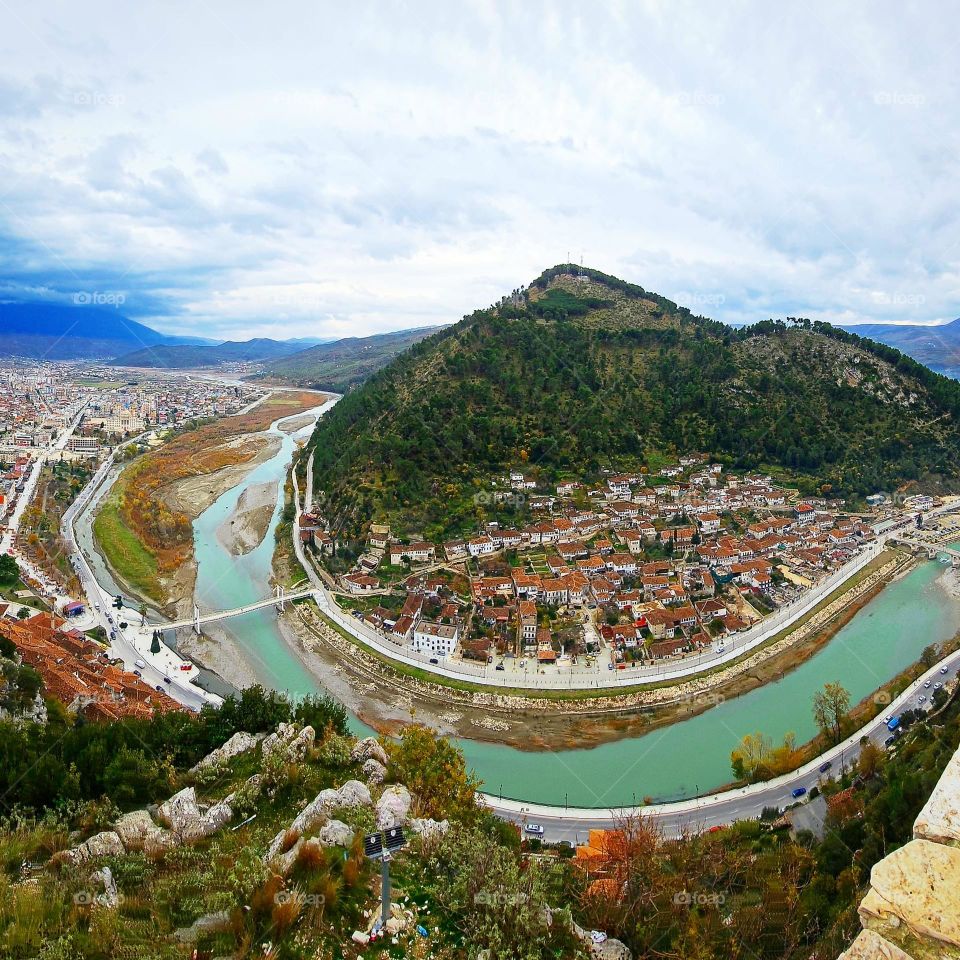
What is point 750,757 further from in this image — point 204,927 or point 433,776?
point 204,927

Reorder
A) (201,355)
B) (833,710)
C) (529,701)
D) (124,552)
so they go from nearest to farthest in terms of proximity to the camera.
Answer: (833,710), (529,701), (124,552), (201,355)

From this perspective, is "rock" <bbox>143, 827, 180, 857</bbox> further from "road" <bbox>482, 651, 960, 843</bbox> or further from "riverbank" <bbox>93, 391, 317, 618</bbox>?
"riverbank" <bbox>93, 391, 317, 618</bbox>

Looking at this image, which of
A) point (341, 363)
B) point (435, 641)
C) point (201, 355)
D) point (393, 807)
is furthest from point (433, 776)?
point (201, 355)

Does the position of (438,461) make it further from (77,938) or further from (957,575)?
(77,938)

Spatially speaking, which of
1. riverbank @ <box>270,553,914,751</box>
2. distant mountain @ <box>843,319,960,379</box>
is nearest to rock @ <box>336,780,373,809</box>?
riverbank @ <box>270,553,914,751</box>

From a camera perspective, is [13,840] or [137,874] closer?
[137,874]

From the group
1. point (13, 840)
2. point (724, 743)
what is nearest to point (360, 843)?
point (13, 840)
